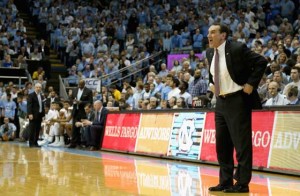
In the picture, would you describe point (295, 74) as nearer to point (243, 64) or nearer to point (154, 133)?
point (154, 133)

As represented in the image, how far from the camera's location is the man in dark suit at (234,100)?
7.18 m

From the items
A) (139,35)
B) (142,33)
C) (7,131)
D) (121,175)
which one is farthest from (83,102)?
(139,35)

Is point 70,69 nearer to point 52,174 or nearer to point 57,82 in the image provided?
point 57,82

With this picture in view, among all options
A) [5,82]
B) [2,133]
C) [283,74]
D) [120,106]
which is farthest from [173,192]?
[5,82]

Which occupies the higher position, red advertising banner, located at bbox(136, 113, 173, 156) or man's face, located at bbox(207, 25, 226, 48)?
man's face, located at bbox(207, 25, 226, 48)

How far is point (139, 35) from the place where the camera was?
26.6m

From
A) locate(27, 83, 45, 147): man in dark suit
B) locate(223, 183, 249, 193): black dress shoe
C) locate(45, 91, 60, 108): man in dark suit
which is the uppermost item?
locate(45, 91, 60, 108): man in dark suit

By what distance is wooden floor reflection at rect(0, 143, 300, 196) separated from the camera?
7.17m

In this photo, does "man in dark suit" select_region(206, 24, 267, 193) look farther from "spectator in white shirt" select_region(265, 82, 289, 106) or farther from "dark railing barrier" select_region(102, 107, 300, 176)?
"spectator in white shirt" select_region(265, 82, 289, 106)

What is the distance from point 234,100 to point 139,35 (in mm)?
19618

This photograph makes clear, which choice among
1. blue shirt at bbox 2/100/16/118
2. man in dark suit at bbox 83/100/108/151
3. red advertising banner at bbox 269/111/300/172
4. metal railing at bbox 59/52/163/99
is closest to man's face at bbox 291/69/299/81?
red advertising banner at bbox 269/111/300/172

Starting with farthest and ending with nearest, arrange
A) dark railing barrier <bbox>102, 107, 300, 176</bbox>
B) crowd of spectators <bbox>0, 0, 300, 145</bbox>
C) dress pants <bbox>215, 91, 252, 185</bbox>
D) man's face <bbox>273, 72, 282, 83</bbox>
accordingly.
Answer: crowd of spectators <bbox>0, 0, 300, 145</bbox>
man's face <bbox>273, 72, 282, 83</bbox>
dark railing barrier <bbox>102, 107, 300, 176</bbox>
dress pants <bbox>215, 91, 252, 185</bbox>

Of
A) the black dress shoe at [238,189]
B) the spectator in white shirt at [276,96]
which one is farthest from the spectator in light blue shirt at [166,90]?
the black dress shoe at [238,189]

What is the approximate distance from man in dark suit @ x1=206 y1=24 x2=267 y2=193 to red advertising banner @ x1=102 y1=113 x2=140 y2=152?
287 inches
